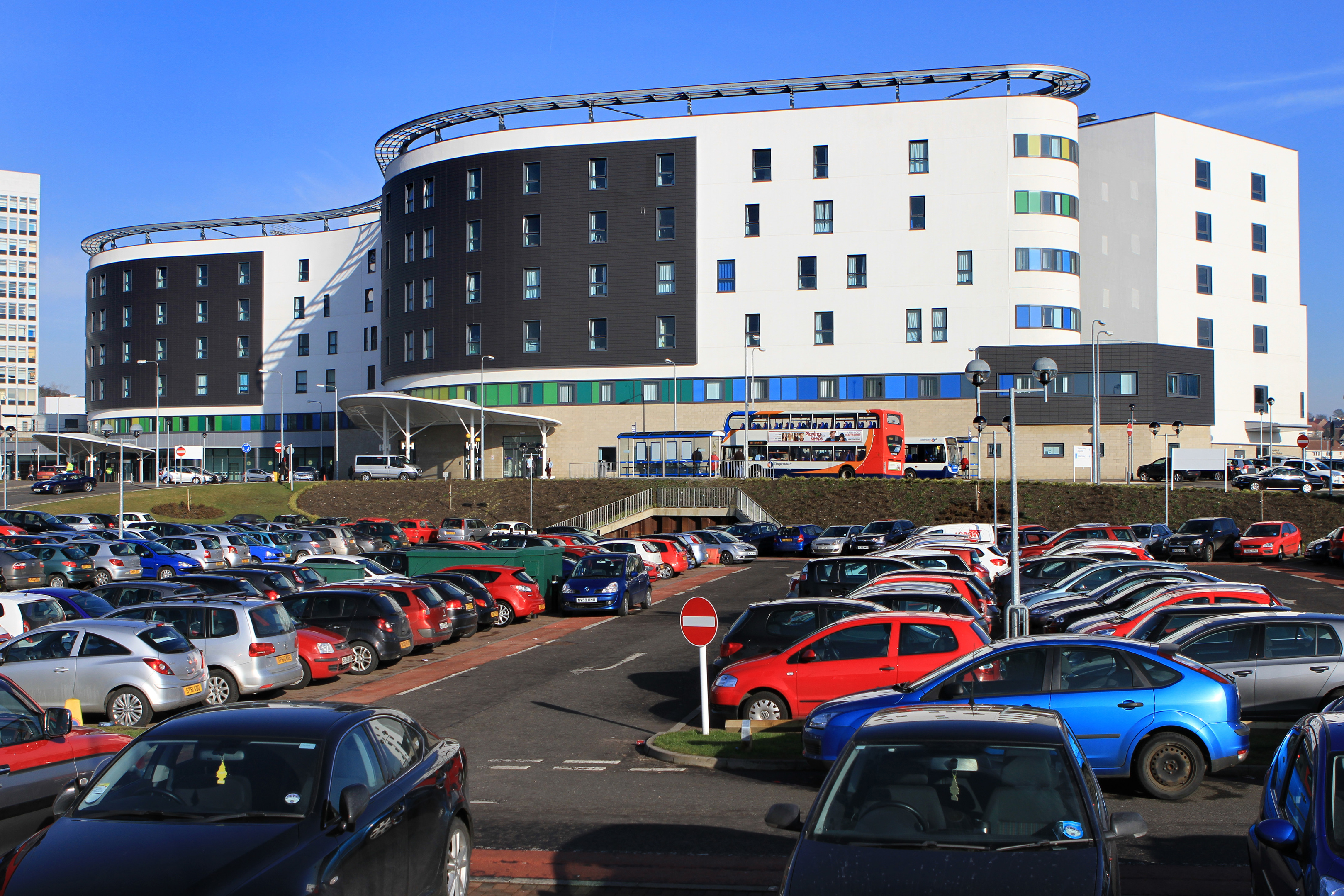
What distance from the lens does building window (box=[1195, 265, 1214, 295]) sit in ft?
260

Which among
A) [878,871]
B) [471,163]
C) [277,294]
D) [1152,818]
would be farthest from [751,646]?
[277,294]

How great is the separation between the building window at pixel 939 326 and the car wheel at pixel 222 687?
6461 centimetres

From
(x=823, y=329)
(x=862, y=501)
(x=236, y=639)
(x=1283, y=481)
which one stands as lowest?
(x=236, y=639)

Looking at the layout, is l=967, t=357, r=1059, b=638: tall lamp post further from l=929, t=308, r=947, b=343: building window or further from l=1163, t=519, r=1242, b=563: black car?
l=929, t=308, r=947, b=343: building window

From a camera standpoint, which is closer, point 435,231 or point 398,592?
point 398,592

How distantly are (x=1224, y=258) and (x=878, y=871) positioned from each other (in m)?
86.1

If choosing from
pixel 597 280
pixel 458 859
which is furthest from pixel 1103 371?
pixel 458 859

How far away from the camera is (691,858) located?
8680 millimetres

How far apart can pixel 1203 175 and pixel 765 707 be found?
78.9m

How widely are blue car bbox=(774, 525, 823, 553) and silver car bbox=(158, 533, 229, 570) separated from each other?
23794mm

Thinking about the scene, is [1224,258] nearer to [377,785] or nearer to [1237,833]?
[1237,833]

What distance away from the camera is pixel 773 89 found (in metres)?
77.9

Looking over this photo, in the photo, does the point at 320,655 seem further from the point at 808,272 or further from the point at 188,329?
the point at 188,329

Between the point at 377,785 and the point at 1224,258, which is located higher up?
the point at 1224,258
